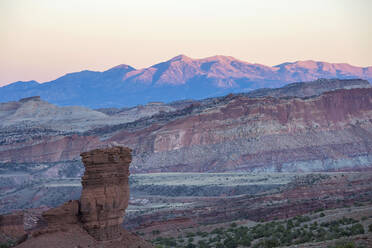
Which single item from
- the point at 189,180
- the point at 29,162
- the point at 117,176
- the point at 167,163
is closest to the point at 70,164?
the point at 29,162

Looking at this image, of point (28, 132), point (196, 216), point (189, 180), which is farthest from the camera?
point (28, 132)

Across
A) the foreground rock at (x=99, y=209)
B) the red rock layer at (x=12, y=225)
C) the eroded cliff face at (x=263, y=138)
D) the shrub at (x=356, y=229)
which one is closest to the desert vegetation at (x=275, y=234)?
the shrub at (x=356, y=229)

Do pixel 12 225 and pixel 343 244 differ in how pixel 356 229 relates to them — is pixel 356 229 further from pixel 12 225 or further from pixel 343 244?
pixel 12 225

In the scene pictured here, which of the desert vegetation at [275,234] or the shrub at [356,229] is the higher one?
the shrub at [356,229]

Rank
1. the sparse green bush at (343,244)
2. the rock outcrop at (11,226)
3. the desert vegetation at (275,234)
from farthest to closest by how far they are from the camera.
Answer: the desert vegetation at (275,234) < the rock outcrop at (11,226) < the sparse green bush at (343,244)

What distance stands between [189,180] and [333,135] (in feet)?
76.1

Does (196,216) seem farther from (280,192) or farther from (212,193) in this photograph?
(212,193)

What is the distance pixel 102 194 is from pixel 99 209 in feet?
1.34

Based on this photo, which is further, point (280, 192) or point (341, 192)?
point (280, 192)

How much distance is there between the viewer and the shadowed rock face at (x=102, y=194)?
19453 mm

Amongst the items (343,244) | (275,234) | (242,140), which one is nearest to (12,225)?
(343,244)

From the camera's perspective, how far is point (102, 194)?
64.8 feet

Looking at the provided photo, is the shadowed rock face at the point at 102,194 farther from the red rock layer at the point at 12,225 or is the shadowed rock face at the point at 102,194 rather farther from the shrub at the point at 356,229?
the shrub at the point at 356,229

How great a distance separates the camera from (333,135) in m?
83.8
